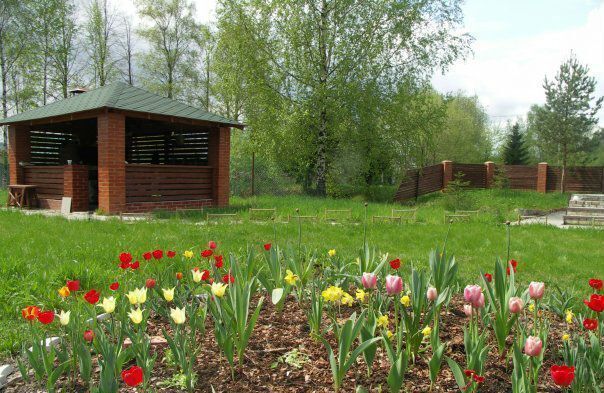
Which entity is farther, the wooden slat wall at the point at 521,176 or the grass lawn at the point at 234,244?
the wooden slat wall at the point at 521,176

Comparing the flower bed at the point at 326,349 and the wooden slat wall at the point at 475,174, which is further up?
the wooden slat wall at the point at 475,174

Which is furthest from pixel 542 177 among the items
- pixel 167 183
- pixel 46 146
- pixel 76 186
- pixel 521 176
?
pixel 46 146

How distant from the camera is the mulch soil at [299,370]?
7.31ft

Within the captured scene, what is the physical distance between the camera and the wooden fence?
76.4 feet

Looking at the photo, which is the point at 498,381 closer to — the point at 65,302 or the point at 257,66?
the point at 65,302

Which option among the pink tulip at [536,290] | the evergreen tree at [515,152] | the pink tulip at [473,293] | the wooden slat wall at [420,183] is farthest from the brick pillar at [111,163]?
the evergreen tree at [515,152]

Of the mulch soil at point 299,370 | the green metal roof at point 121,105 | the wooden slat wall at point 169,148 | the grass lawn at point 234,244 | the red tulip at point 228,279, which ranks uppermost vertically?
the green metal roof at point 121,105

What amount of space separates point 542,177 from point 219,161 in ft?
62.2

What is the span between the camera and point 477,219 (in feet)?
35.4

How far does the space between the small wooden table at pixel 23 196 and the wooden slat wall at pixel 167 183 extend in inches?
138

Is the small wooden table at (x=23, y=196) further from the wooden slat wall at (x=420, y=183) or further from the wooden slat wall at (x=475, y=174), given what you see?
the wooden slat wall at (x=475, y=174)

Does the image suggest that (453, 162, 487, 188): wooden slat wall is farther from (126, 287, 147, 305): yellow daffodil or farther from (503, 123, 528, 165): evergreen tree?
(126, 287, 147, 305): yellow daffodil

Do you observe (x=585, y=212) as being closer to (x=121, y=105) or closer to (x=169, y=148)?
(x=121, y=105)

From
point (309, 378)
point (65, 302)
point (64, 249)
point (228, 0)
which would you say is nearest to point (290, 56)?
point (228, 0)
